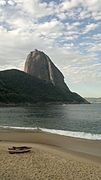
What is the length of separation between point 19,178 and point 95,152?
38.4ft

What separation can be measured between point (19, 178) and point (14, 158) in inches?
216

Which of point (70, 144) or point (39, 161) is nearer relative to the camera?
point (39, 161)

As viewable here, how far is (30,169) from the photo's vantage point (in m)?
17.2

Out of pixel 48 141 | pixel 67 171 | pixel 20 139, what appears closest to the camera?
pixel 67 171

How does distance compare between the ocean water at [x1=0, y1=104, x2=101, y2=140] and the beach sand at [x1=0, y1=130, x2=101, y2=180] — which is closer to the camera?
the beach sand at [x1=0, y1=130, x2=101, y2=180]

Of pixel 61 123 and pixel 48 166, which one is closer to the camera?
pixel 48 166

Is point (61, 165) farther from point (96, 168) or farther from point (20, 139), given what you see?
point (20, 139)

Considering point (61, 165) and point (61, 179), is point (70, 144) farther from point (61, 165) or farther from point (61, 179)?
point (61, 179)

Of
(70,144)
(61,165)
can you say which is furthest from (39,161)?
(70,144)

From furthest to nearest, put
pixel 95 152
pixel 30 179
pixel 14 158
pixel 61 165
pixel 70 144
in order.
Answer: pixel 70 144 → pixel 95 152 → pixel 14 158 → pixel 61 165 → pixel 30 179

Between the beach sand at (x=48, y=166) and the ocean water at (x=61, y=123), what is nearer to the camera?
the beach sand at (x=48, y=166)

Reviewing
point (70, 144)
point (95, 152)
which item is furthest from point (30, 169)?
point (70, 144)

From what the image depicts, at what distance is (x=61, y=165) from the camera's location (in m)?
18.5

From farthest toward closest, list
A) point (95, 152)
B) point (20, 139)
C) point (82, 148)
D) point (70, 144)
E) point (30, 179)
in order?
point (20, 139) < point (70, 144) < point (82, 148) < point (95, 152) < point (30, 179)
